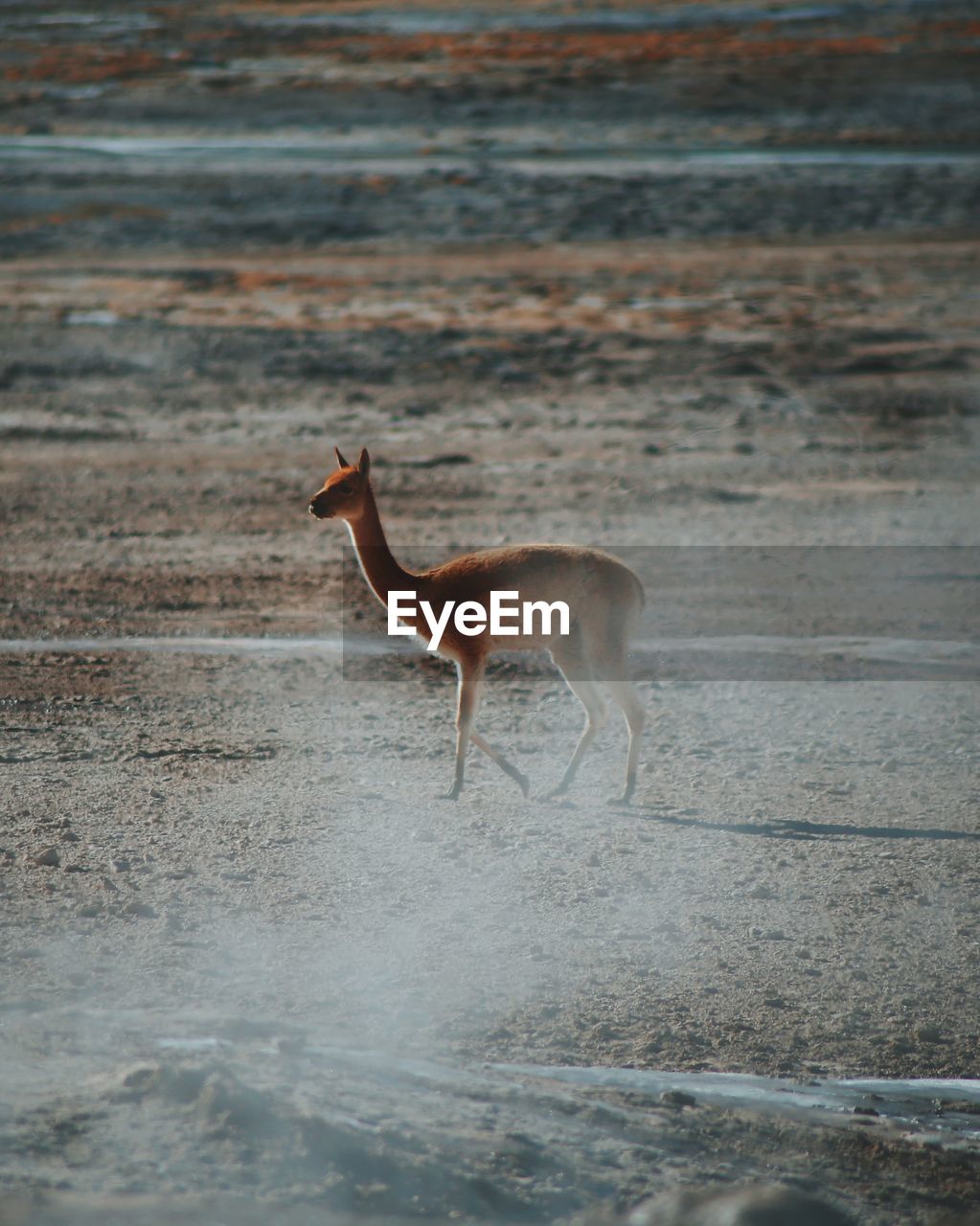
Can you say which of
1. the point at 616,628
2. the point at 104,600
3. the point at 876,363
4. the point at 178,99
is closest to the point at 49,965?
the point at 616,628

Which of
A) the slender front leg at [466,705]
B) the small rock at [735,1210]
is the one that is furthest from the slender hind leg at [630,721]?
the small rock at [735,1210]

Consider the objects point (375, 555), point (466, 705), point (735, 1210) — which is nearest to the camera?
point (735, 1210)

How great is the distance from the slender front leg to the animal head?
96 centimetres

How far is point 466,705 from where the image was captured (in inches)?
333

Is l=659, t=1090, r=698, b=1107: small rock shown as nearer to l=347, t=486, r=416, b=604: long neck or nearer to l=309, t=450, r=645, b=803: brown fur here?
l=309, t=450, r=645, b=803: brown fur

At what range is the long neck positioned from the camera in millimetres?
8648

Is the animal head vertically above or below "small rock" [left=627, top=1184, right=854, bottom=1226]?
above

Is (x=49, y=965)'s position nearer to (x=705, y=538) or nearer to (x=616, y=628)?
(x=616, y=628)

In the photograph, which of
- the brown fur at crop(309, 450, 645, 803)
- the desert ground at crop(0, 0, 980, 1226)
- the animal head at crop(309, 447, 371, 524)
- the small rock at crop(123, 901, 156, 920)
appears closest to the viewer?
the desert ground at crop(0, 0, 980, 1226)

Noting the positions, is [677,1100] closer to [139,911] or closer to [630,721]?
[139,911]

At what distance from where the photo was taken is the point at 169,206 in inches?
796

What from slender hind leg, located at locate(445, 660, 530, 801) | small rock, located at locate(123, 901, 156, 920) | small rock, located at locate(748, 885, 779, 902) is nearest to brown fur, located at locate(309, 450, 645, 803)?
slender hind leg, located at locate(445, 660, 530, 801)

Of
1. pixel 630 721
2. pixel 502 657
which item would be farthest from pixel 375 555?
pixel 502 657

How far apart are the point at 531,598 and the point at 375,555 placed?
0.90m
